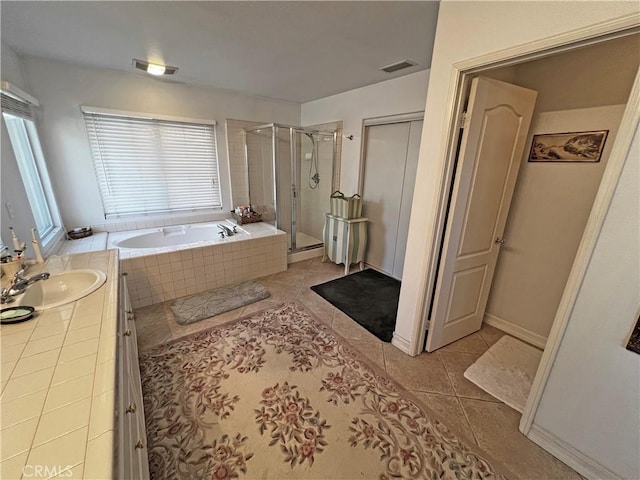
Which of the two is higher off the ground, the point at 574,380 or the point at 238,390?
the point at 574,380

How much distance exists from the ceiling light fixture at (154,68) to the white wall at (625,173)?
103 inches

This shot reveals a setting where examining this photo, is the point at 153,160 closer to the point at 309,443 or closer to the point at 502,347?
the point at 309,443

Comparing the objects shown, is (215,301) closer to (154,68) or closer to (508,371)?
(154,68)

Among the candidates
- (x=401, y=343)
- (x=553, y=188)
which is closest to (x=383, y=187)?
(x=553, y=188)

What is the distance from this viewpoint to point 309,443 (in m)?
1.42

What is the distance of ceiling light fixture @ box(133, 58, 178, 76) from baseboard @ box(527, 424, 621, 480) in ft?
13.5

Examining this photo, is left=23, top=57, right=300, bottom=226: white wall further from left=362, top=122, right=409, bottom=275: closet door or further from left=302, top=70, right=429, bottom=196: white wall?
left=362, top=122, right=409, bottom=275: closet door

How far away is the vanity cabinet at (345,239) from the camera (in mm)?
3328

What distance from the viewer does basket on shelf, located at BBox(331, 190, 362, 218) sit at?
3271mm

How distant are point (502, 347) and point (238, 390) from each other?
213 centimetres

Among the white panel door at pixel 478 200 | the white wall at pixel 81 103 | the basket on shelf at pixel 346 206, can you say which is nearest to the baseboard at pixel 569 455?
the white panel door at pixel 478 200

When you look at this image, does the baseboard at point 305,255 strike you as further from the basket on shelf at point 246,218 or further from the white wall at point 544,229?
the white wall at point 544,229

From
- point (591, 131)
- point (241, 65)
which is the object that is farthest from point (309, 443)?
point (241, 65)

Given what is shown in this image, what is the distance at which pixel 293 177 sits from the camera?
3803mm
